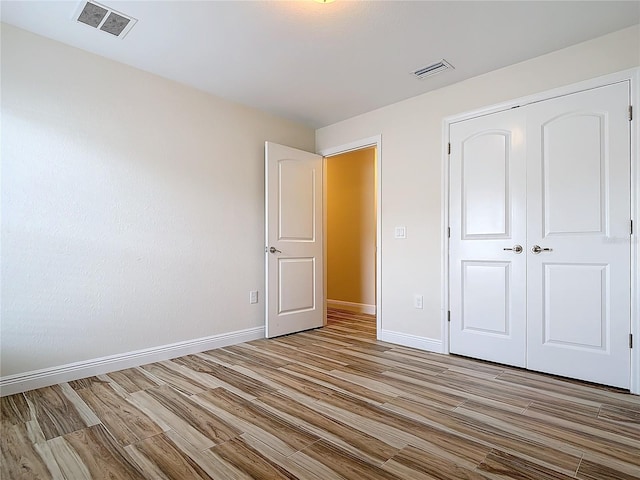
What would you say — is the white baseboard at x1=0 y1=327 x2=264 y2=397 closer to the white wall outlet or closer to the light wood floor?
the light wood floor

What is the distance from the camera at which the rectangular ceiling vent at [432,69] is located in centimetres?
279

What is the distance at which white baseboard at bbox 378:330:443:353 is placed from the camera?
10.5 feet

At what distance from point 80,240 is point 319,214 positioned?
7.98 feet

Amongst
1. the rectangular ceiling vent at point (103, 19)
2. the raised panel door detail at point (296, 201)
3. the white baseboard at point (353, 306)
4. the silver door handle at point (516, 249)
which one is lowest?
the white baseboard at point (353, 306)

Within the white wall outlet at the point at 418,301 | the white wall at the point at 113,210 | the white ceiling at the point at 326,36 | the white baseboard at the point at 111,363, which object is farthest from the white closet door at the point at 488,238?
the white baseboard at the point at 111,363

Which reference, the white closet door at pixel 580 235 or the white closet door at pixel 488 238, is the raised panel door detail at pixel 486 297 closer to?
the white closet door at pixel 488 238

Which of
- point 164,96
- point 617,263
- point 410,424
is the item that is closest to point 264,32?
point 164,96

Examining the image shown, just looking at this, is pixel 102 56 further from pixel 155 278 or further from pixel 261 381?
pixel 261 381

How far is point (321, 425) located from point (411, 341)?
176 cm

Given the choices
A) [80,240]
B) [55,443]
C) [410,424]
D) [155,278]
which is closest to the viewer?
[55,443]

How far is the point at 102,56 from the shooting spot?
8.81 ft

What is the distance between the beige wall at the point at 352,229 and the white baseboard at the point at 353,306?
2 centimetres

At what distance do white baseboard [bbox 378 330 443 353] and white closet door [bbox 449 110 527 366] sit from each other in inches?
6.1

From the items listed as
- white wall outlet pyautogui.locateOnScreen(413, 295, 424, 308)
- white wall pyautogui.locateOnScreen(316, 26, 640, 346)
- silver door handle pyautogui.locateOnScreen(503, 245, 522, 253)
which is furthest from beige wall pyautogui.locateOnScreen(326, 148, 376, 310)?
silver door handle pyautogui.locateOnScreen(503, 245, 522, 253)
